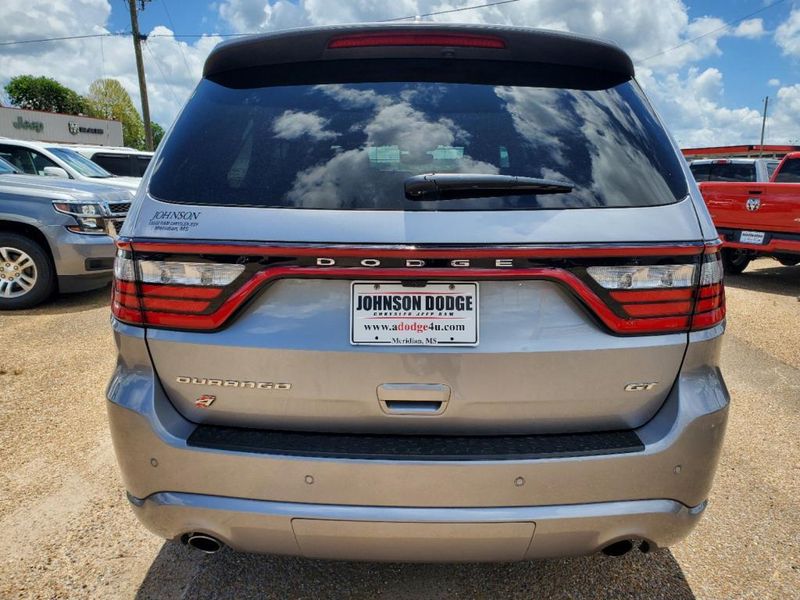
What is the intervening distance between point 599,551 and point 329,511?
821 millimetres

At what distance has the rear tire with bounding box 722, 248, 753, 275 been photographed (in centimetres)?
969

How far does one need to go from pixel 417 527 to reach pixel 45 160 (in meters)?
9.52

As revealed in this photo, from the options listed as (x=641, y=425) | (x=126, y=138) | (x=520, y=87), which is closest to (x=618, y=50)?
(x=520, y=87)

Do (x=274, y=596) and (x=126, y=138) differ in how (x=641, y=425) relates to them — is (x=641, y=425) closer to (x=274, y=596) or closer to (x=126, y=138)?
(x=274, y=596)

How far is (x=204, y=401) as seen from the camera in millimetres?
1713

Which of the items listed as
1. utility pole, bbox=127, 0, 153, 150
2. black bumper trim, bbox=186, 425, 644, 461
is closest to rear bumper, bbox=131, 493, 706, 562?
black bumper trim, bbox=186, 425, 644, 461

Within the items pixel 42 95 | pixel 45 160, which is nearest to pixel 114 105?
pixel 42 95

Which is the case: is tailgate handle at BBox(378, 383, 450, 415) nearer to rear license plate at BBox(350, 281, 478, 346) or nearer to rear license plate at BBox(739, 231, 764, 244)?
rear license plate at BBox(350, 281, 478, 346)

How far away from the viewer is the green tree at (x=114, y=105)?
76750 millimetres

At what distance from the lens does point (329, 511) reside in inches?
65.0

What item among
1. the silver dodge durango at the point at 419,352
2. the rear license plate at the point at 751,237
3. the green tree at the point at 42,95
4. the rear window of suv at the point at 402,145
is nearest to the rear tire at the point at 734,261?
the rear license plate at the point at 751,237

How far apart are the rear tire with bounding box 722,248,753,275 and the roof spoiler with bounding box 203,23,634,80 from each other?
30.1 feet

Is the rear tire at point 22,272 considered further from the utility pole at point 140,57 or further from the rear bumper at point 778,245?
the utility pole at point 140,57

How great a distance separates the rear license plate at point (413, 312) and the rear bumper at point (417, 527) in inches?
18.9
